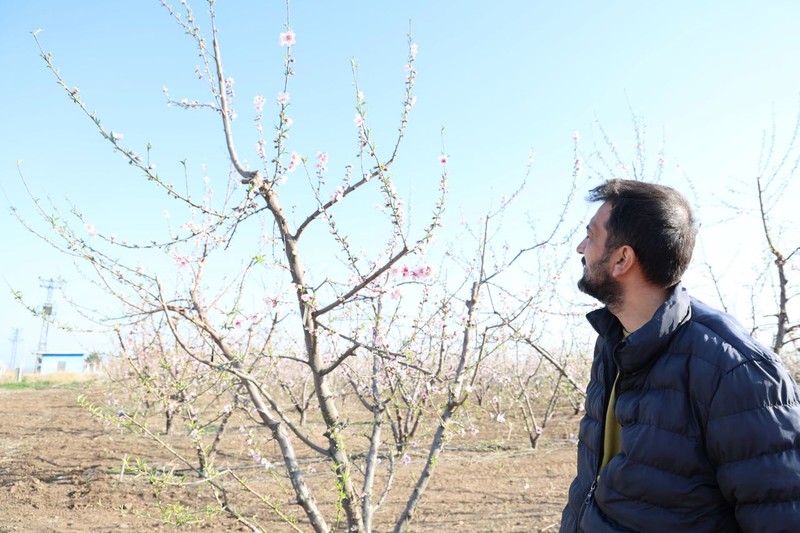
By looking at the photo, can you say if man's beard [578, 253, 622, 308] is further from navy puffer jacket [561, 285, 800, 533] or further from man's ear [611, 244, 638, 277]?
navy puffer jacket [561, 285, 800, 533]

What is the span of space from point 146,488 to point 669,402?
5.74 m

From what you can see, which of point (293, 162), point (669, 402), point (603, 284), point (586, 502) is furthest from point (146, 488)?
point (669, 402)

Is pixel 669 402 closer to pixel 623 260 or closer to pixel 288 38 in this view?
pixel 623 260

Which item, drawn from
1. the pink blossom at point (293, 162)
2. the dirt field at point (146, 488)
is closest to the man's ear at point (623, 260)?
the pink blossom at point (293, 162)

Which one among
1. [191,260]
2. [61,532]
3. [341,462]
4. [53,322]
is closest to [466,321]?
[341,462]

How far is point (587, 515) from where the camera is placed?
1.39 metres

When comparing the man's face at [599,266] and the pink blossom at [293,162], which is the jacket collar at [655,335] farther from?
the pink blossom at [293,162]

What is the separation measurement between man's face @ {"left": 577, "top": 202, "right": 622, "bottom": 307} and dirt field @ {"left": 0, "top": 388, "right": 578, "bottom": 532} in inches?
91.8

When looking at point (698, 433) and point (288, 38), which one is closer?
point (698, 433)

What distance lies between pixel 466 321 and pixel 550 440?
6544mm

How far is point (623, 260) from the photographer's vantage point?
1.49m

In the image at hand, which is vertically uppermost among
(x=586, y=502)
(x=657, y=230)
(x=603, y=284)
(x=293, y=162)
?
(x=293, y=162)

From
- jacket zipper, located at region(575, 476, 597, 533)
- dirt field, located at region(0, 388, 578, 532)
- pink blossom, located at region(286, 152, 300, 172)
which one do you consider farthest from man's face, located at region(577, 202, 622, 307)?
dirt field, located at region(0, 388, 578, 532)

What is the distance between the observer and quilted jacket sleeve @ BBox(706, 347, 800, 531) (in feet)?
3.60
